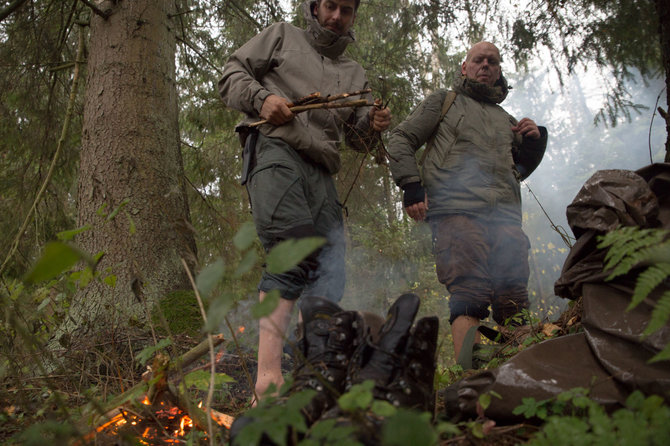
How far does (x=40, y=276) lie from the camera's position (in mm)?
836

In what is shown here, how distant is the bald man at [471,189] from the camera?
329 centimetres

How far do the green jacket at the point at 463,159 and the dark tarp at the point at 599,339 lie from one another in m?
1.60

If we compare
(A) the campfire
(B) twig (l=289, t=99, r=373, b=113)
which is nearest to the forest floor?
(A) the campfire

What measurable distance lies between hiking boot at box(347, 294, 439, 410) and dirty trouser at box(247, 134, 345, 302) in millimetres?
954

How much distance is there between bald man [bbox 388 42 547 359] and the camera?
3.29m

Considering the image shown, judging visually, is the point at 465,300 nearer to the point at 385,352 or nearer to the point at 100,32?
the point at 385,352

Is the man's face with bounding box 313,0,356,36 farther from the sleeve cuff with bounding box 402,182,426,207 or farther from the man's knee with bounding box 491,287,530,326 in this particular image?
the man's knee with bounding box 491,287,530,326

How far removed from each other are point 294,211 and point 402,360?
49.3 inches

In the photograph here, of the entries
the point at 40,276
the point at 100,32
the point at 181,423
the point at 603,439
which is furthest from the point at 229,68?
the point at 603,439

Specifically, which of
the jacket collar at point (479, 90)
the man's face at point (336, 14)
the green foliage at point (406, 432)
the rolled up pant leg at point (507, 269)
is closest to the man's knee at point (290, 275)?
the man's face at point (336, 14)

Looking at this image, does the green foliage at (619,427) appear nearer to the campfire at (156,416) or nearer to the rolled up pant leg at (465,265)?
the campfire at (156,416)

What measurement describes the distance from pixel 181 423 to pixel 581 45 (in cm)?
490

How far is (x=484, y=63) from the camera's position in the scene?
379cm

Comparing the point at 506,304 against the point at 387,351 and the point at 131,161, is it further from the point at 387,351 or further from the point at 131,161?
the point at 131,161
